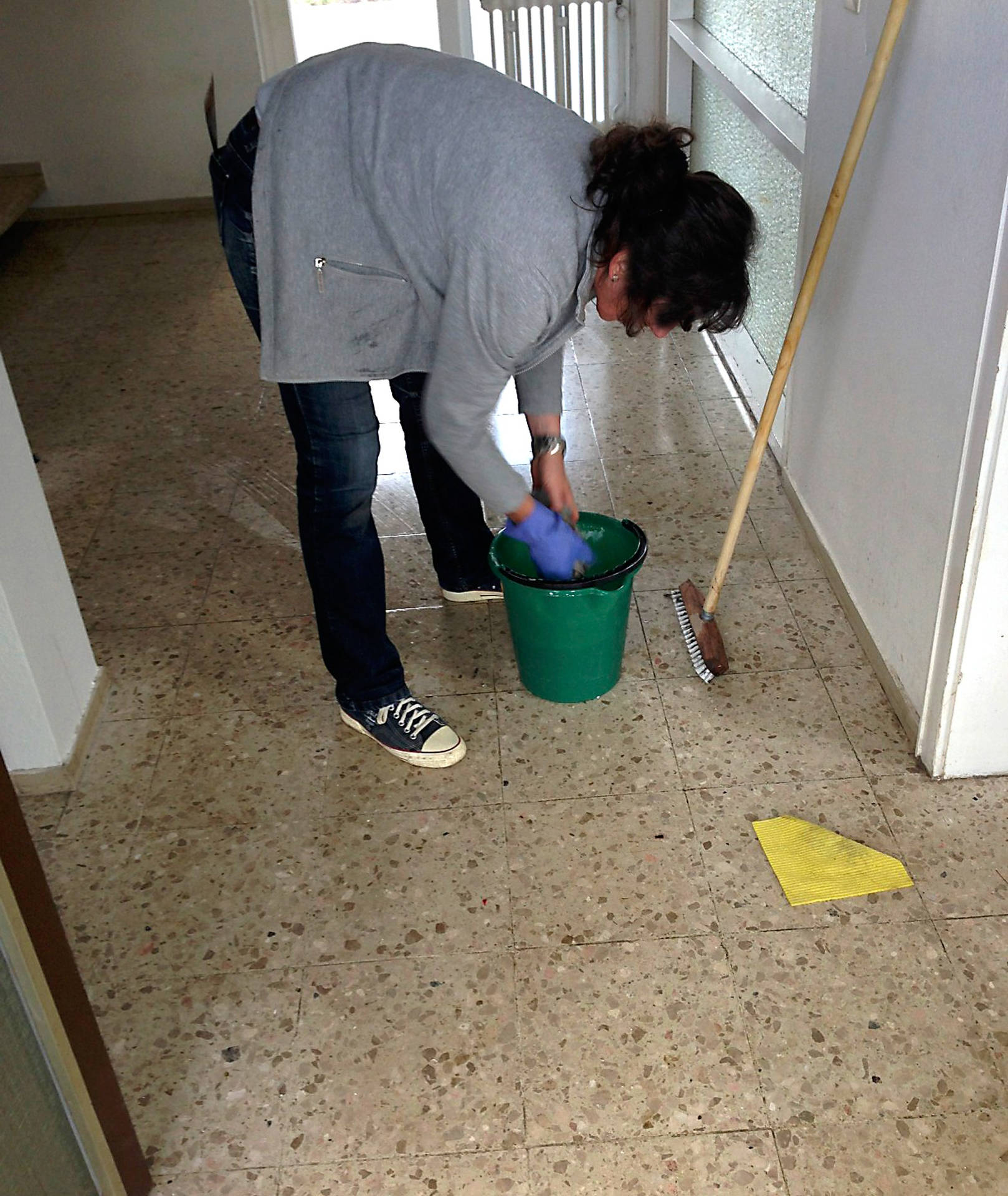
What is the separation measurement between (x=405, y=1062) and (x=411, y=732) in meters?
0.57

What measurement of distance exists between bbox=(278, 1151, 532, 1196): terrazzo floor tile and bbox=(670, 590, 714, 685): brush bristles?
0.89 metres

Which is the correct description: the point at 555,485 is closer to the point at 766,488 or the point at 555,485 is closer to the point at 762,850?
the point at 762,850

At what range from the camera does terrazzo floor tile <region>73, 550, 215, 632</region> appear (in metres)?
2.21

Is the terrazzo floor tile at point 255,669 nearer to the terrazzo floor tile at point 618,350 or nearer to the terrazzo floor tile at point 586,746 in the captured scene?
the terrazzo floor tile at point 586,746

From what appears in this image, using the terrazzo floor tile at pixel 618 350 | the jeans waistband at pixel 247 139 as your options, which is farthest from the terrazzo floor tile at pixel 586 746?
the terrazzo floor tile at pixel 618 350

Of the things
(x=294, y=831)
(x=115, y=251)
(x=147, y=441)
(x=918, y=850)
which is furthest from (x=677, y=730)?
(x=115, y=251)

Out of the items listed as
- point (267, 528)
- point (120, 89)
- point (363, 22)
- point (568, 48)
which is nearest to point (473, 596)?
point (267, 528)

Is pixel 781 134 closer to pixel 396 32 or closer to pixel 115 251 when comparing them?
pixel 115 251

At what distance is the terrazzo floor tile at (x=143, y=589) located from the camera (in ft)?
7.25

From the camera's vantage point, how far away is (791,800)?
1717mm

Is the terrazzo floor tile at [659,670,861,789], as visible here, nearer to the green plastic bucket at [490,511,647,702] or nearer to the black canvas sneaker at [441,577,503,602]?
the green plastic bucket at [490,511,647,702]

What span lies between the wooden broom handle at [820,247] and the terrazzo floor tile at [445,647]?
0.41m

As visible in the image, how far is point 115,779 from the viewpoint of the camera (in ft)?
6.03

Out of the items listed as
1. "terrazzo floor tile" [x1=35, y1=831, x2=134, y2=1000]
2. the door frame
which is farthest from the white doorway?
the door frame
